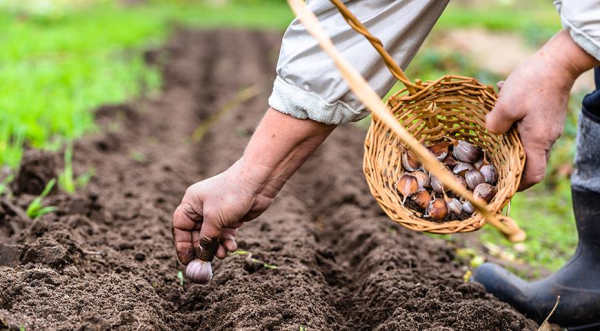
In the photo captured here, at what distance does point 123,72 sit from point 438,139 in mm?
5196

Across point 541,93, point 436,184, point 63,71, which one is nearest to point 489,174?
point 436,184

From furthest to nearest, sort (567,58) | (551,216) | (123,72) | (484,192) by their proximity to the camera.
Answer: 1. (123,72)
2. (551,216)
3. (484,192)
4. (567,58)

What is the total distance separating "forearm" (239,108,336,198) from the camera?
6.15 feet

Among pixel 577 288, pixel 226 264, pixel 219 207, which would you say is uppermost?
pixel 219 207

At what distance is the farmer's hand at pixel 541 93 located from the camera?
163 cm

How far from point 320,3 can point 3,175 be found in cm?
219

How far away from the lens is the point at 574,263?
2461mm

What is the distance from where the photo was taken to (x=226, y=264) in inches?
97.9

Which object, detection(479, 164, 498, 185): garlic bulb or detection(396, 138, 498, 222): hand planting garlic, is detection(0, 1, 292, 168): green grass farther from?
detection(479, 164, 498, 185): garlic bulb

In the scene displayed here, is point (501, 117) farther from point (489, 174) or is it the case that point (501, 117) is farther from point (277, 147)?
point (277, 147)

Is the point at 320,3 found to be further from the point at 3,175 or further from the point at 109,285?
the point at 3,175

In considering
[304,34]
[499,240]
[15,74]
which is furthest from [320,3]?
[15,74]

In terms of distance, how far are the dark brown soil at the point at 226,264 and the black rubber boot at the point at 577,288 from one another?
258 millimetres

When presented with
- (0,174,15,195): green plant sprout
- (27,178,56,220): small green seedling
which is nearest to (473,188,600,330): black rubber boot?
(27,178,56,220): small green seedling
